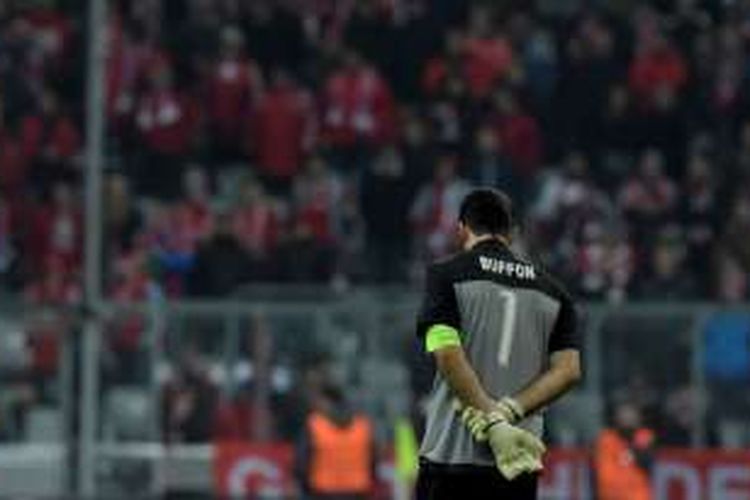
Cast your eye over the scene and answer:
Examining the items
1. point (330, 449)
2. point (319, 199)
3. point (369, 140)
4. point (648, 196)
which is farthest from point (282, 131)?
point (330, 449)

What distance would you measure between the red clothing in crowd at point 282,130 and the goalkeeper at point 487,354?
13154mm

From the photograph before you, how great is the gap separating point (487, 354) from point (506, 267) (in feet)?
0.86

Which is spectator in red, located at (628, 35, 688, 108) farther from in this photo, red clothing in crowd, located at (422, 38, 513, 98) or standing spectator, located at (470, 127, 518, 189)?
standing spectator, located at (470, 127, 518, 189)

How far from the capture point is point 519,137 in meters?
20.8

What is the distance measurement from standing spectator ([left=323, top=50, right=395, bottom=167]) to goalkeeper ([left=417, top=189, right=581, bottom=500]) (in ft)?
42.7

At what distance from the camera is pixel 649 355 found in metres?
17.3

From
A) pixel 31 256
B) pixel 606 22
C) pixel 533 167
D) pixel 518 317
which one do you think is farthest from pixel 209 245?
pixel 518 317

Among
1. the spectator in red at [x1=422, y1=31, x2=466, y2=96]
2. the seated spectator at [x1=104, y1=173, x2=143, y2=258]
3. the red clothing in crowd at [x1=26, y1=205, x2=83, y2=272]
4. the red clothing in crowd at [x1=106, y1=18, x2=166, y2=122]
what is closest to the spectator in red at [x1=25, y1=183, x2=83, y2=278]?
the red clothing in crowd at [x1=26, y1=205, x2=83, y2=272]

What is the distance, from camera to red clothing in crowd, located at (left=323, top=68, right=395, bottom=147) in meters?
21.2

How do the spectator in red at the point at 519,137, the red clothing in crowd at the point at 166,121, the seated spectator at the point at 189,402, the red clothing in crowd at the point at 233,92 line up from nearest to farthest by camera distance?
the seated spectator at the point at 189,402
the spectator in red at the point at 519,137
the red clothing in crowd at the point at 166,121
the red clothing in crowd at the point at 233,92

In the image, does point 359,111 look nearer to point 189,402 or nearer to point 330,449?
point 189,402

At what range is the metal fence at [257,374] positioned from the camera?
681 inches

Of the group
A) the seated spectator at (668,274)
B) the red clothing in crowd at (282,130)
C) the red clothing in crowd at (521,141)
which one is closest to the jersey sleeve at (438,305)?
the seated spectator at (668,274)

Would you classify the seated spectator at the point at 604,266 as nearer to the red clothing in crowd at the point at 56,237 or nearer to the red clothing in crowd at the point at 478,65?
the red clothing in crowd at the point at 478,65
